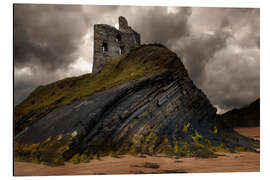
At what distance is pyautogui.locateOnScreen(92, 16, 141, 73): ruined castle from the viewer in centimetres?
1193

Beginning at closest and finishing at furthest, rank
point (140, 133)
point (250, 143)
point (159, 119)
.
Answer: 1. point (140, 133)
2. point (159, 119)
3. point (250, 143)

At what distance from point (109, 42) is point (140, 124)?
7769 millimetres

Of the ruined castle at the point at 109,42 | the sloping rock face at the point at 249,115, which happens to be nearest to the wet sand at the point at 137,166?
the sloping rock face at the point at 249,115

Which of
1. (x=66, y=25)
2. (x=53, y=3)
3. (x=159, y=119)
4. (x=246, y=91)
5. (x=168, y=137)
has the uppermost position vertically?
(x=53, y=3)

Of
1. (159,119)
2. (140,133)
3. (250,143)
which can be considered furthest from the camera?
(250,143)

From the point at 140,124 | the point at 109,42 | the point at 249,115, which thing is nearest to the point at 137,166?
the point at 140,124

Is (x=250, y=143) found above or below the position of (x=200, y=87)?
below

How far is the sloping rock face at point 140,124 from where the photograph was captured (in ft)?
21.1

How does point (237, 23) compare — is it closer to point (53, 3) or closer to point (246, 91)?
point (246, 91)

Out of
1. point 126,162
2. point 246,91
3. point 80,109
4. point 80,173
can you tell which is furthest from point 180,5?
point 80,173

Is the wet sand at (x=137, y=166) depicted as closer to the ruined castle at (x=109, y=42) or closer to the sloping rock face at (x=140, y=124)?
the sloping rock face at (x=140, y=124)

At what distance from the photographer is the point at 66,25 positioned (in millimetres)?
7473

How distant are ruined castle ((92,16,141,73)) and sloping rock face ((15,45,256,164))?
4.22 metres

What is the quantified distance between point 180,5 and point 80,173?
6.36m
